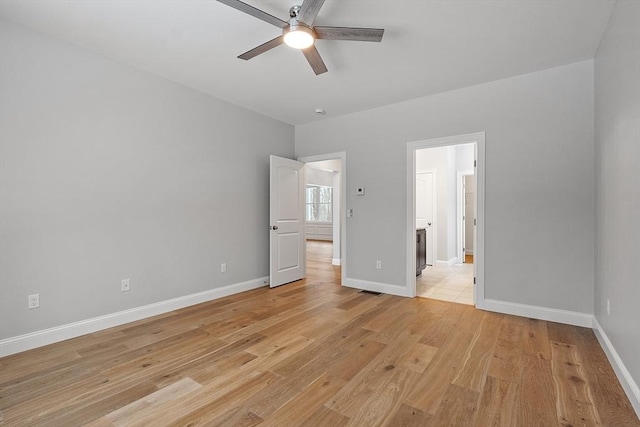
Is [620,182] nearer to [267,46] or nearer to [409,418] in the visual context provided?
[409,418]

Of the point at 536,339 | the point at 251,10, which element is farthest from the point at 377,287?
the point at 251,10

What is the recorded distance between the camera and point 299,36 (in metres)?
2.17

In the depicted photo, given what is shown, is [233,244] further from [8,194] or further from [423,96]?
[423,96]

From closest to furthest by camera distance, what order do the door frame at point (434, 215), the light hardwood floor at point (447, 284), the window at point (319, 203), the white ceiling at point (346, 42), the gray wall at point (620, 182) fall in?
the gray wall at point (620, 182), the white ceiling at point (346, 42), the light hardwood floor at point (447, 284), the door frame at point (434, 215), the window at point (319, 203)

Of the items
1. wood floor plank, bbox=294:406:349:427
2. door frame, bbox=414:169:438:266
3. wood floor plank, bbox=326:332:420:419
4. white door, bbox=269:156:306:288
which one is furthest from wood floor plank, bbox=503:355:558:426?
door frame, bbox=414:169:438:266

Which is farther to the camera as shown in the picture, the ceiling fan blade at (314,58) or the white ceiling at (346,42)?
the ceiling fan blade at (314,58)

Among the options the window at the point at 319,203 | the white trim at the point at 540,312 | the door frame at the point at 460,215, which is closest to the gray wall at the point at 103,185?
the white trim at the point at 540,312

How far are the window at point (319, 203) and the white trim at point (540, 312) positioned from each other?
8710 mm

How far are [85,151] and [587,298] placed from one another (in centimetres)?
521

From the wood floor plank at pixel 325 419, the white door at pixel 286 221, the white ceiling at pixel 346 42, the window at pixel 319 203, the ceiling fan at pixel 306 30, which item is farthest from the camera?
the window at pixel 319 203

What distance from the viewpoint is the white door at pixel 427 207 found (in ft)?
21.4

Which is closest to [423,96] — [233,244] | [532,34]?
[532,34]

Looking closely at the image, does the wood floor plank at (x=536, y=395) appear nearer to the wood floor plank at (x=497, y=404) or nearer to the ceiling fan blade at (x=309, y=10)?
the wood floor plank at (x=497, y=404)

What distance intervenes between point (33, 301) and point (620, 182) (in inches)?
186
